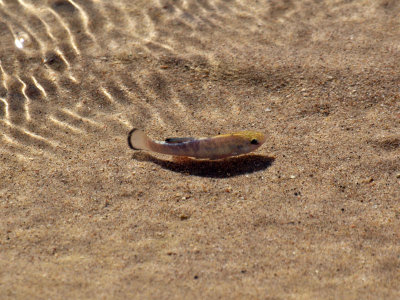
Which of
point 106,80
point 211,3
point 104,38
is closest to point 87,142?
point 106,80

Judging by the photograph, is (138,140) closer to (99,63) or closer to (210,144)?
(210,144)

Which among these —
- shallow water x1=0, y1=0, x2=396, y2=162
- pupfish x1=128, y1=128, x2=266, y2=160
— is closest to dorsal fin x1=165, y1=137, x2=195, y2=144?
pupfish x1=128, y1=128, x2=266, y2=160

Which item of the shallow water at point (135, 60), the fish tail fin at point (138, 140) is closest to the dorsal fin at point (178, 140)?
the fish tail fin at point (138, 140)

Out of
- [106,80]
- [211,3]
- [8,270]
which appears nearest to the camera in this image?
[8,270]

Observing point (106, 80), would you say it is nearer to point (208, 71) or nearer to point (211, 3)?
point (208, 71)

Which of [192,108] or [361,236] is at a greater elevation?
[361,236]

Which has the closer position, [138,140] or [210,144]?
[210,144]

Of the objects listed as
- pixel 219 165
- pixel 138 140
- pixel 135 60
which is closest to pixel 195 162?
Result: pixel 219 165
